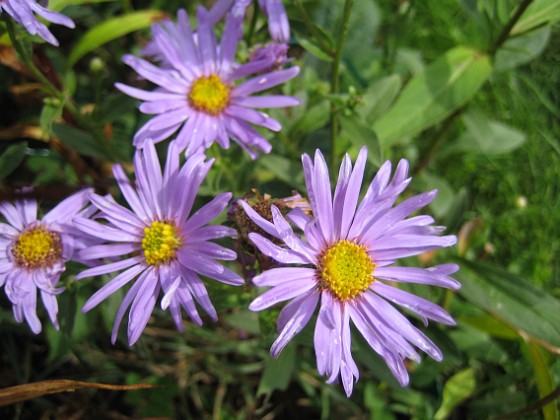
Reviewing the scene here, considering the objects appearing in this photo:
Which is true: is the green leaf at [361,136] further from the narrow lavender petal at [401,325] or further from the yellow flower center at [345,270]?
the narrow lavender petal at [401,325]

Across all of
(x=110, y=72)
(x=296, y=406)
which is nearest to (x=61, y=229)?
(x=296, y=406)

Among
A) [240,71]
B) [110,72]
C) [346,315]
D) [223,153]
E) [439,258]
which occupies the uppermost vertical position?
[110,72]

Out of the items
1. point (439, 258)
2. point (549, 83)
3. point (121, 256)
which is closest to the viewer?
point (121, 256)

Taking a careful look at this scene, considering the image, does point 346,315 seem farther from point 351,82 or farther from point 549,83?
point 549,83

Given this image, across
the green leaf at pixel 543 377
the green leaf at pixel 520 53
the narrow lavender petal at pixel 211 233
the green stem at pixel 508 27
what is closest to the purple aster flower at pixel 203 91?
the narrow lavender petal at pixel 211 233

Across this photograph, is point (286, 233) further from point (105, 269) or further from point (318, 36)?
point (318, 36)

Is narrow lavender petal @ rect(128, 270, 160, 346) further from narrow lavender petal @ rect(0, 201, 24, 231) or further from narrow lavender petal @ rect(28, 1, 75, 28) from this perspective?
narrow lavender petal @ rect(28, 1, 75, 28)

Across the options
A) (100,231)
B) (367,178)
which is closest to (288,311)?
(100,231)
